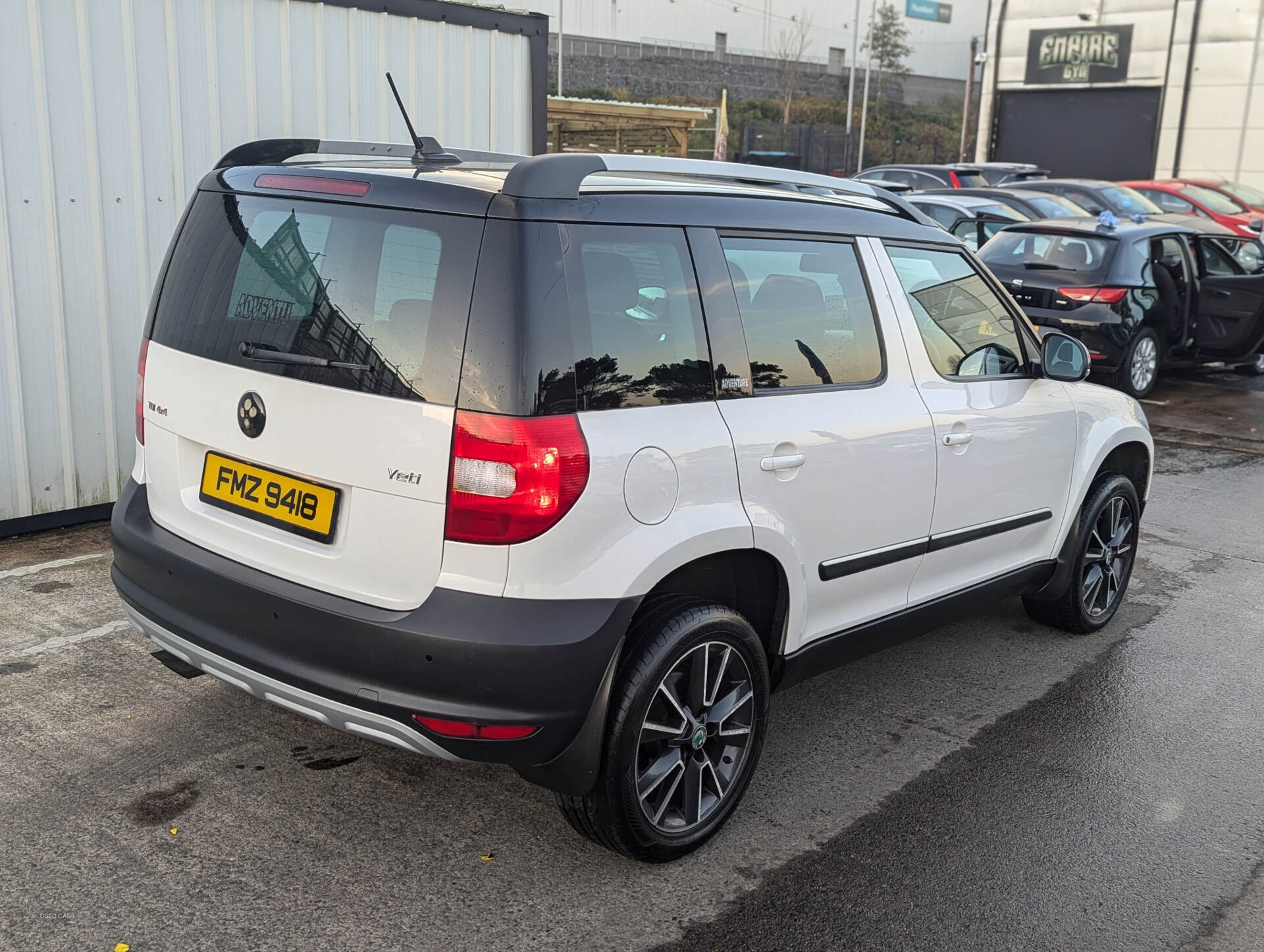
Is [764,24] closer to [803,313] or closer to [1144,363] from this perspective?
[1144,363]

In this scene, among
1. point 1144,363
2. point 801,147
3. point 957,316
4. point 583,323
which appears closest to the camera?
point 583,323

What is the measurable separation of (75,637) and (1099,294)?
362 inches

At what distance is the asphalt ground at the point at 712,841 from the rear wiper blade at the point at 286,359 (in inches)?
52.0

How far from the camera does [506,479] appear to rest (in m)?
2.75

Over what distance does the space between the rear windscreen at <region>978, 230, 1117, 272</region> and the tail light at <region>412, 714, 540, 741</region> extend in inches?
372

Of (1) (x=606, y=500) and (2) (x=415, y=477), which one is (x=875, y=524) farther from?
(2) (x=415, y=477)

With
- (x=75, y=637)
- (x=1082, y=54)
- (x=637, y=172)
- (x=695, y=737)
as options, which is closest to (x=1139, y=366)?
(x=637, y=172)

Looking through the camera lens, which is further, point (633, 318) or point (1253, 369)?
point (1253, 369)

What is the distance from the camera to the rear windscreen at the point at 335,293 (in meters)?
2.80

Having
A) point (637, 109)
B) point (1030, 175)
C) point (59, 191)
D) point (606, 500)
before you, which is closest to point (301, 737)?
point (606, 500)

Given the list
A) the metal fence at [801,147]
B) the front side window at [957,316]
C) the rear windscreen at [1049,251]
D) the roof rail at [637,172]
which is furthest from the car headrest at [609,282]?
the metal fence at [801,147]

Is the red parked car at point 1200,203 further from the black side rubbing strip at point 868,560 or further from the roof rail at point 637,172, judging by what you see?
the black side rubbing strip at point 868,560

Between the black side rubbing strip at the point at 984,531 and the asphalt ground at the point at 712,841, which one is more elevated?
the black side rubbing strip at the point at 984,531

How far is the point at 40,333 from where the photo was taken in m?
5.68
